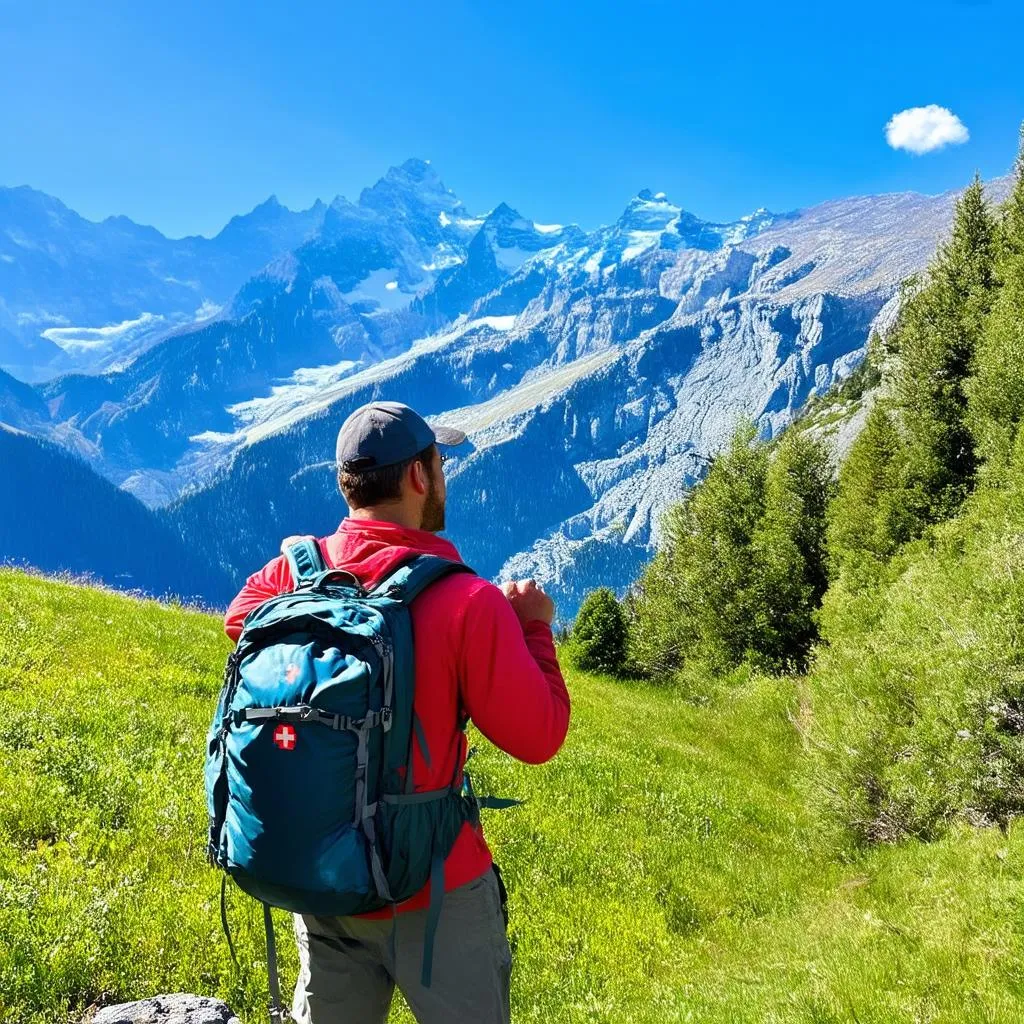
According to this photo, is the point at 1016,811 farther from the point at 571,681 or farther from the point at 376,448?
the point at 571,681

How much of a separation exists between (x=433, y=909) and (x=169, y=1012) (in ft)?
9.53

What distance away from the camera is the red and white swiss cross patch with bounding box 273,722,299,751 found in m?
2.84

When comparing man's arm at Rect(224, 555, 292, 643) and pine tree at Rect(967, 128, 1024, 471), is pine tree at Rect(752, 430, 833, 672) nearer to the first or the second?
pine tree at Rect(967, 128, 1024, 471)

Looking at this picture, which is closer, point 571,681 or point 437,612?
point 437,612

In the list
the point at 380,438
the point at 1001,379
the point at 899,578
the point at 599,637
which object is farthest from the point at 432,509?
the point at 599,637

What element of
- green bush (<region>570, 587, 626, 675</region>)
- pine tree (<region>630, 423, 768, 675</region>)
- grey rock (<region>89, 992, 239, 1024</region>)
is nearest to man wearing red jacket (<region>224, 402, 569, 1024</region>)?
grey rock (<region>89, 992, 239, 1024</region>)

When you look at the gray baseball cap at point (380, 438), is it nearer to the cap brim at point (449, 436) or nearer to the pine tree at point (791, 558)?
the cap brim at point (449, 436)

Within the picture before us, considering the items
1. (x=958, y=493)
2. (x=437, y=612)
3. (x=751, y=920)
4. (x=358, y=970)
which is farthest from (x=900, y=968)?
(x=958, y=493)

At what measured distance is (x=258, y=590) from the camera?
3.85m

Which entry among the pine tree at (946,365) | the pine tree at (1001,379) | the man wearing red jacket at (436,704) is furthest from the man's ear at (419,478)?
the pine tree at (946,365)

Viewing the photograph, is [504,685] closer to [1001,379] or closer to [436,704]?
[436,704]

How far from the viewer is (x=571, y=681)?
2402 cm

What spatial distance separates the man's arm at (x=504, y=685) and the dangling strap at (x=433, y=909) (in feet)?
1.86

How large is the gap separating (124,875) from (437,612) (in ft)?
16.6
